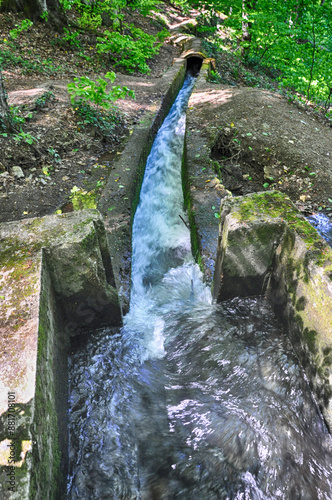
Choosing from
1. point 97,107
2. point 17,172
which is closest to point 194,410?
point 17,172

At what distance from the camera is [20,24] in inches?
350

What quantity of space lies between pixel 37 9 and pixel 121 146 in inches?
286

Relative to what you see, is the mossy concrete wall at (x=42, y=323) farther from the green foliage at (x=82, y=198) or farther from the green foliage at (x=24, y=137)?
the green foliage at (x=24, y=137)

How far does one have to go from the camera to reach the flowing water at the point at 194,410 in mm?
2059

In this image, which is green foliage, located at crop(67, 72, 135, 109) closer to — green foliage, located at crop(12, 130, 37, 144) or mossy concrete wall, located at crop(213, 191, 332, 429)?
green foliage, located at crop(12, 130, 37, 144)

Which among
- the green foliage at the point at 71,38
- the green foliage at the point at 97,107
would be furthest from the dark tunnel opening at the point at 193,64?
the green foliage at the point at 97,107

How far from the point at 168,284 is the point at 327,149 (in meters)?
4.71

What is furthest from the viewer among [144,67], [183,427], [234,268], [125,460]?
[144,67]

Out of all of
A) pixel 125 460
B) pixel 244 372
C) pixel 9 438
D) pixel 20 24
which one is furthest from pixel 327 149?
pixel 20 24

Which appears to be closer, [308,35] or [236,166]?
[236,166]

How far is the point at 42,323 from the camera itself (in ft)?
6.37

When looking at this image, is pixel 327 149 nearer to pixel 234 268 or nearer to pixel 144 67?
pixel 234 268

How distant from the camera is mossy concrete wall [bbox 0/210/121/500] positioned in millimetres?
1391

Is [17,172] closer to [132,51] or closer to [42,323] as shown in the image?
[42,323]
